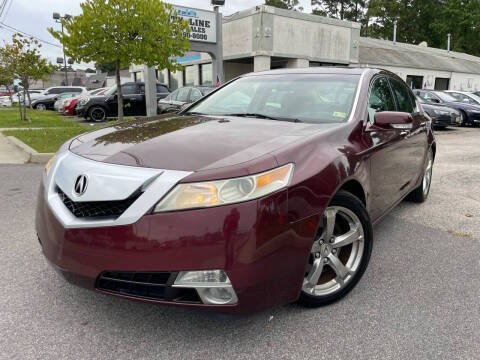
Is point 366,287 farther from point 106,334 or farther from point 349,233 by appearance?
point 106,334

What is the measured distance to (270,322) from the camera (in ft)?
8.18

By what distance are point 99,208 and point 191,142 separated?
673 millimetres

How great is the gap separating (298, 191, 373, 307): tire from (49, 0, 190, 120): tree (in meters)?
8.23

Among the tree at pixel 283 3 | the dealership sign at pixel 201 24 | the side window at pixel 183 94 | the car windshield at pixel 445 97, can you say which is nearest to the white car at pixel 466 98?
the car windshield at pixel 445 97

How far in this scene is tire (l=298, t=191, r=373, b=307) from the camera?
256 centimetres

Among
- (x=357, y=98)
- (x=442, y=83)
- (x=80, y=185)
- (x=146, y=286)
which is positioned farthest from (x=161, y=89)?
(x=442, y=83)

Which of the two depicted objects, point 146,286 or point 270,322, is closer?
point 146,286

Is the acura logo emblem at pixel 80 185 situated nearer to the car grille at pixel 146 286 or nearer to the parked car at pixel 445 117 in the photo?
the car grille at pixel 146 286

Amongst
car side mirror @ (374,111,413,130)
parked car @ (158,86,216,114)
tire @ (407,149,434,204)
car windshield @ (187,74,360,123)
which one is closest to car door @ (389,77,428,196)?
tire @ (407,149,434,204)

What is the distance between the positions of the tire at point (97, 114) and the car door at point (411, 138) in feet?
43.4

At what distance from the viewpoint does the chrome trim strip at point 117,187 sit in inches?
79.7

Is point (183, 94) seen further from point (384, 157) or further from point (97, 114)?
point (384, 157)

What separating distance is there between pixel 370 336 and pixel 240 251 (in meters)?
0.98

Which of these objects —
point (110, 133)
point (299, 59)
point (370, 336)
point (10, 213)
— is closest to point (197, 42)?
point (299, 59)
